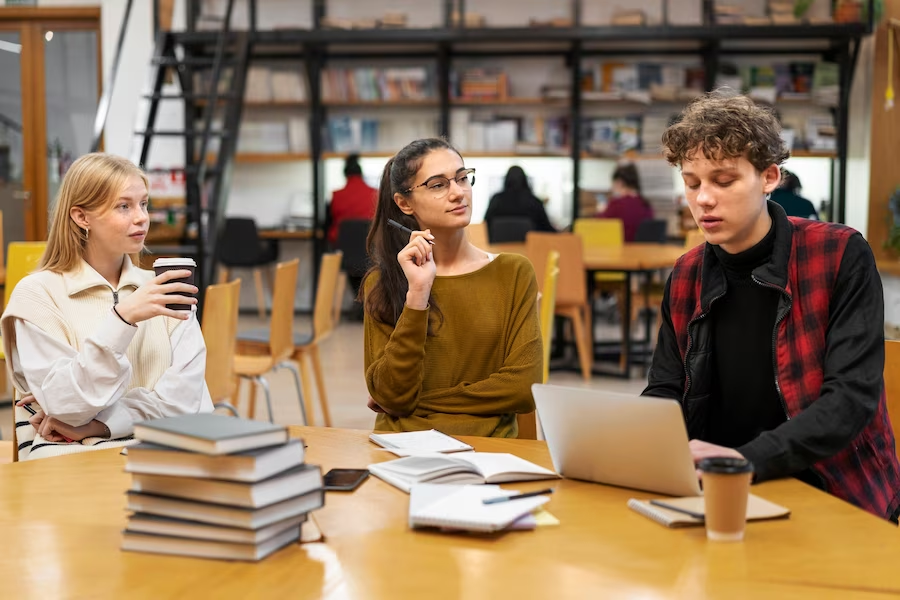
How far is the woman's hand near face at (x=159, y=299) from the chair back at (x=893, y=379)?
4.56 ft

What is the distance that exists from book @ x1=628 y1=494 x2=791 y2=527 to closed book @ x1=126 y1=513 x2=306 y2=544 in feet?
1.58

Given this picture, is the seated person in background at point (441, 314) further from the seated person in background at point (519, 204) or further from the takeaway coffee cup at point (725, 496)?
the seated person in background at point (519, 204)

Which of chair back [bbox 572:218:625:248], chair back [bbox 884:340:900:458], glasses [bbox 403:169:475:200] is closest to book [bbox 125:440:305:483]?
glasses [bbox 403:169:475:200]

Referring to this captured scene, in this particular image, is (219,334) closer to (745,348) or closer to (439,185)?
(439,185)

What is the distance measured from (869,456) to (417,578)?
922 millimetres

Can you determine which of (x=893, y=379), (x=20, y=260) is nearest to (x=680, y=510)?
(x=893, y=379)

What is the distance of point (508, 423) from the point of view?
2404mm

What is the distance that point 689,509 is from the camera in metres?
1.45

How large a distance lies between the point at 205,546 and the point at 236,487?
0.10 metres

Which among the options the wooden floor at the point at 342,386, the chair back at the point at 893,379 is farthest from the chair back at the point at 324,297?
the chair back at the point at 893,379

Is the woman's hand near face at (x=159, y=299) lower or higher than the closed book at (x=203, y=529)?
higher

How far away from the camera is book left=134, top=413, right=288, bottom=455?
125 centimetres

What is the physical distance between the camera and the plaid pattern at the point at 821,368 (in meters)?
1.76

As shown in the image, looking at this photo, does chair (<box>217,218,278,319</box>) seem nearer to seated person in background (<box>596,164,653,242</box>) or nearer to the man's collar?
seated person in background (<box>596,164,653,242</box>)
